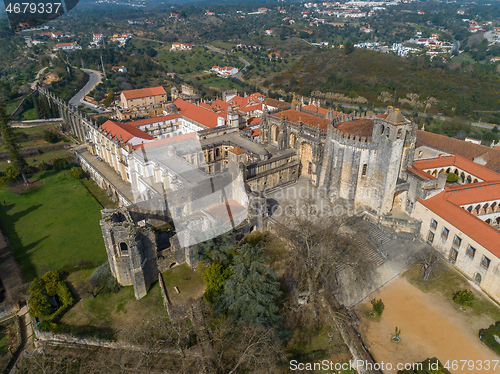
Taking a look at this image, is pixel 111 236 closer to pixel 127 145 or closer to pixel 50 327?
pixel 50 327

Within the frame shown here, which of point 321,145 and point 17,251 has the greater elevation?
point 321,145

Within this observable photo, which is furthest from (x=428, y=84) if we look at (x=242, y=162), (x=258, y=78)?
(x=242, y=162)

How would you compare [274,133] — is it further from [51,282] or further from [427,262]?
[51,282]

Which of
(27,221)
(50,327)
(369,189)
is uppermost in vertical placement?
(369,189)

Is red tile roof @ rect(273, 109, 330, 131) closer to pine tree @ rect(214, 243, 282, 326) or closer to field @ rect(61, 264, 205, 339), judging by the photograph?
pine tree @ rect(214, 243, 282, 326)

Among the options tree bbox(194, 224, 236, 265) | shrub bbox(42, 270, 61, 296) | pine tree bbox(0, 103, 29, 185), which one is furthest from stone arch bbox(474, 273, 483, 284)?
pine tree bbox(0, 103, 29, 185)

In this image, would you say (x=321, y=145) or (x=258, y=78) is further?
(x=258, y=78)

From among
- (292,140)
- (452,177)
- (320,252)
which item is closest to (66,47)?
(292,140)
